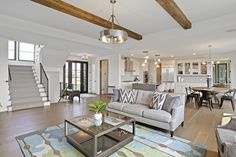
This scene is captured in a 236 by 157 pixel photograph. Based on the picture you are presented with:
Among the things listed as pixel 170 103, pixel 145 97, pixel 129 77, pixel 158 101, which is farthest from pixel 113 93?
pixel 129 77

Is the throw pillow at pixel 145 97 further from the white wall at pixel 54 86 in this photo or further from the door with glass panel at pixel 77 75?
the door with glass panel at pixel 77 75

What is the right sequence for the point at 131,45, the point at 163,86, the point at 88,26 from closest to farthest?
the point at 88,26
the point at 131,45
the point at 163,86

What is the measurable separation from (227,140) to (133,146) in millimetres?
1442

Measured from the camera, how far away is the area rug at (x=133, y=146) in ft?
7.77

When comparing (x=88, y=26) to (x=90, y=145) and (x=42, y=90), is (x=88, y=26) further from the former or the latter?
(x=42, y=90)

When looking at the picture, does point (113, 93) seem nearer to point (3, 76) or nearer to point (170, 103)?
point (170, 103)

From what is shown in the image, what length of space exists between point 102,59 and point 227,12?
7088mm

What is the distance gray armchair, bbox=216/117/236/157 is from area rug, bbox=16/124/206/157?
0.52 m

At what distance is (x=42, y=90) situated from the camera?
22.1 ft

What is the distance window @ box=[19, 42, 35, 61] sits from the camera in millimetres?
7864

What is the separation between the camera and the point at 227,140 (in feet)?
6.36

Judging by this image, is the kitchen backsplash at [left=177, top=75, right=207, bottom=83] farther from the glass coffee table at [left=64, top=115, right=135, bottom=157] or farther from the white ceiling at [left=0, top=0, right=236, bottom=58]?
the glass coffee table at [left=64, top=115, right=135, bottom=157]

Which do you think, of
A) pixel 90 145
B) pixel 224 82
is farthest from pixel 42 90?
pixel 224 82

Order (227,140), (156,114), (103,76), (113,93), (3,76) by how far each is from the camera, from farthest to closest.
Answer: (103,76) → (3,76) → (113,93) → (156,114) → (227,140)
